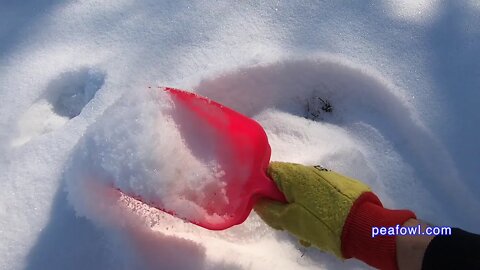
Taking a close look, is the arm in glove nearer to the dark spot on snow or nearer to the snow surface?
the snow surface

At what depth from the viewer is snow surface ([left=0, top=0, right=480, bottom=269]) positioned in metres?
0.91

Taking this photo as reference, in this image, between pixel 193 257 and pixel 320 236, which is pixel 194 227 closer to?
pixel 193 257

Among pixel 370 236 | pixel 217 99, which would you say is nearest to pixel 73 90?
pixel 217 99

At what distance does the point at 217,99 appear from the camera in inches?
43.1

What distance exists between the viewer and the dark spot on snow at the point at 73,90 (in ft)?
3.61

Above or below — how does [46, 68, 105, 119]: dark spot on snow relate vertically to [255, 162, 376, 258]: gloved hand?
below

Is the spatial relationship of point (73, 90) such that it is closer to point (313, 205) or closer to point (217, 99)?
point (217, 99)

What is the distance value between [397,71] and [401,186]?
0.85 ft

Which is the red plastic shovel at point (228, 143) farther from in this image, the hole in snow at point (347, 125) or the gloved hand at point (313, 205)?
the hole in snow at point (347, 125)

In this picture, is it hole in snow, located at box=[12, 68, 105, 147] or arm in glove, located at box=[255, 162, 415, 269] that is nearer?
arm in glove, located at box=[255, 162, 415, 269]

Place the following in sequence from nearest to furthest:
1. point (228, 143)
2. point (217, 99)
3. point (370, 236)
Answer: point (370, 236) → point (228, 143) → point (217, 99)

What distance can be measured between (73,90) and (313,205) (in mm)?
609

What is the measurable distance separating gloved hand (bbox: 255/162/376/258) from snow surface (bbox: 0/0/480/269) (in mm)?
117

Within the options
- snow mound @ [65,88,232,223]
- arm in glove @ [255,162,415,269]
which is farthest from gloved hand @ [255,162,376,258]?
snow mound @ [65,88,232,223]
